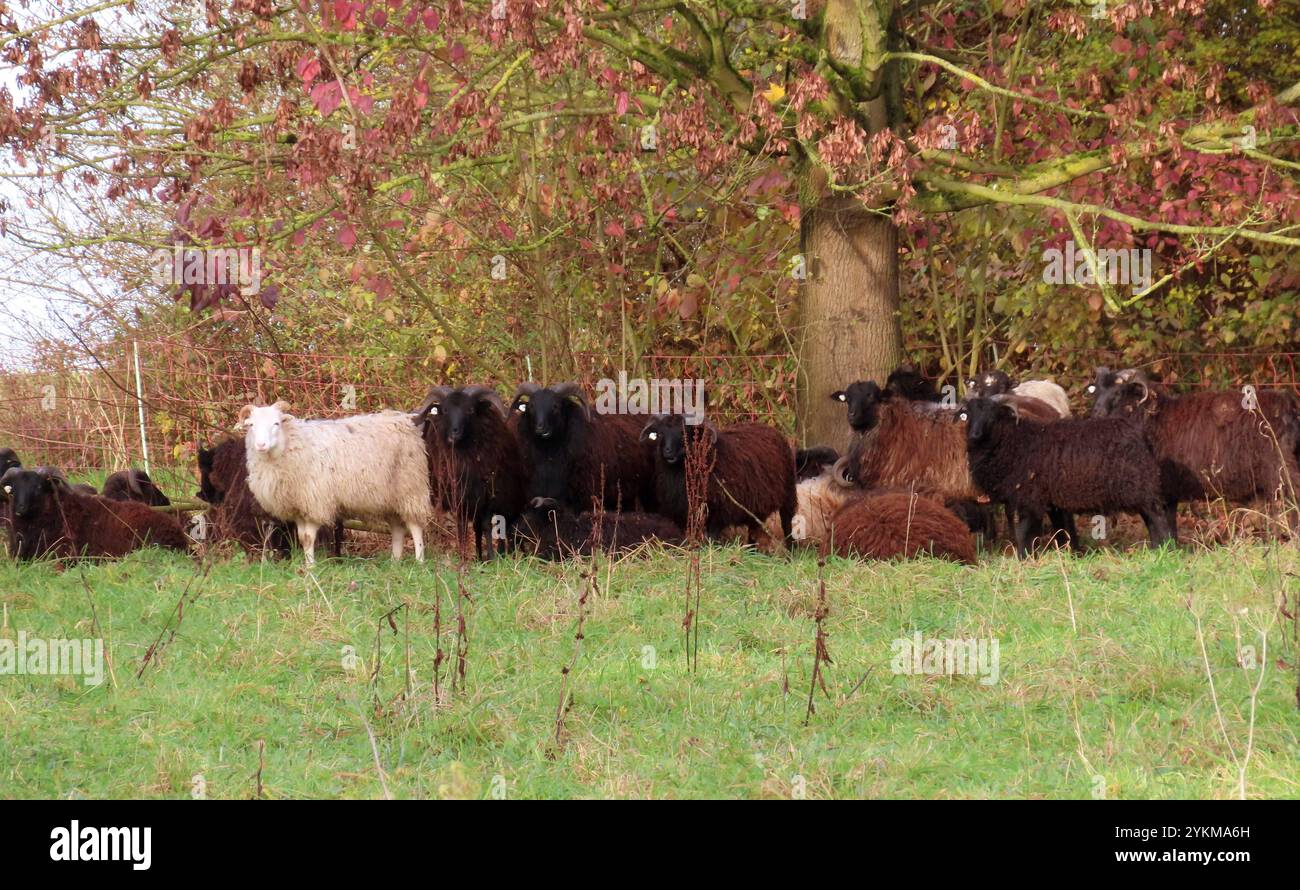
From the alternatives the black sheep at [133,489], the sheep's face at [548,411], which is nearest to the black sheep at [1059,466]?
the sheep's face at [548,411]

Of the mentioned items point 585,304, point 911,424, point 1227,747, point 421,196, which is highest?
point 421,196

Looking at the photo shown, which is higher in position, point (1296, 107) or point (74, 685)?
point (1296, 107)

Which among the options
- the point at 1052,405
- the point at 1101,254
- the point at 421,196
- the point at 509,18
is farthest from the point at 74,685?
the point at 1101,254

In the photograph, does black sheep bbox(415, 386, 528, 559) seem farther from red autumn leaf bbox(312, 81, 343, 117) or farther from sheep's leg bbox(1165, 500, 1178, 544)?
sheep's leg bbox(1165, 500, 1178, 544)

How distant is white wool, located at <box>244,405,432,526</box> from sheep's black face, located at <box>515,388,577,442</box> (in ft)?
2.83

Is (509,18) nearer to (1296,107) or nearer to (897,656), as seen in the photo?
(897,656)

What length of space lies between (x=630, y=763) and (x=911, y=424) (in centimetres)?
686

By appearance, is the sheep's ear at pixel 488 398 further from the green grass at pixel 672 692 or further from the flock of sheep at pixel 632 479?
the green grass at pixel 672 692

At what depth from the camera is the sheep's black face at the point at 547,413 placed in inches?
440

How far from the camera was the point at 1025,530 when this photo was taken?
36.7 ft

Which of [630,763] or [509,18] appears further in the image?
[509,18]

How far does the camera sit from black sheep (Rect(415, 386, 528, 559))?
1112 centimetres

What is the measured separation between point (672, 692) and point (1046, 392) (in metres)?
8.25

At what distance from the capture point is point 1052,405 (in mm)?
13555
